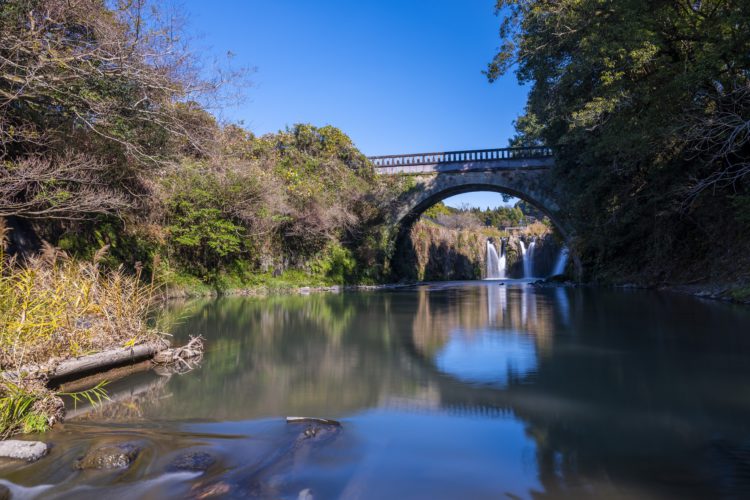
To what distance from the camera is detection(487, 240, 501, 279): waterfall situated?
1454 inches

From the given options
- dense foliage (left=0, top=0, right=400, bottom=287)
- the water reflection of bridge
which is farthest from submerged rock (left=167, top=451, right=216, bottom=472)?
dense foliage (left=0, top=0, right=400, bottom=287)

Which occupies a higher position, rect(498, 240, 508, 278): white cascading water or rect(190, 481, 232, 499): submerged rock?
rect(498, 240, 508, 278): white cascading water

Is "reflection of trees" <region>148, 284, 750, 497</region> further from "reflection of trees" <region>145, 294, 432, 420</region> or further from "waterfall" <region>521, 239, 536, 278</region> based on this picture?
"waterfall" <region>521, 239, 536, 278</region>

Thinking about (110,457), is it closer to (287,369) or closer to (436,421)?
(436,421)

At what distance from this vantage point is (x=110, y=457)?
2.55 meters

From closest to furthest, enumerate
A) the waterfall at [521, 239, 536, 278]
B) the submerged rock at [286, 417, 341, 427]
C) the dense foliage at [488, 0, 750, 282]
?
the submerged rock at [286, 417, 341, 427]
the dense foliage at [488, 0, 750, 282]
the waterfall at [521, 239, 536, 278]

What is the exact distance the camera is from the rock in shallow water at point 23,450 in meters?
2.53

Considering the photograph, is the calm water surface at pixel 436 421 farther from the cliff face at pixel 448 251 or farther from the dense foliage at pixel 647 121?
the cliff face at pixel 448 251

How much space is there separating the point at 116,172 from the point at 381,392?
30.2 feet

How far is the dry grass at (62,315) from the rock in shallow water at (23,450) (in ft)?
3.02

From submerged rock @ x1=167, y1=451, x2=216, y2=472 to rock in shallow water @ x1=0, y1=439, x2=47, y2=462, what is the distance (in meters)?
0.70

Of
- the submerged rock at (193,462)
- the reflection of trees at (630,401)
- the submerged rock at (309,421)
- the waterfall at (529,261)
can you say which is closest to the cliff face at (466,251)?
the waterfall at (529,261)

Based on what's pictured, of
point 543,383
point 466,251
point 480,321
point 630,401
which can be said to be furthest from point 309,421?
point 466,251

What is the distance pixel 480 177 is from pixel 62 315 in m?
21.1
